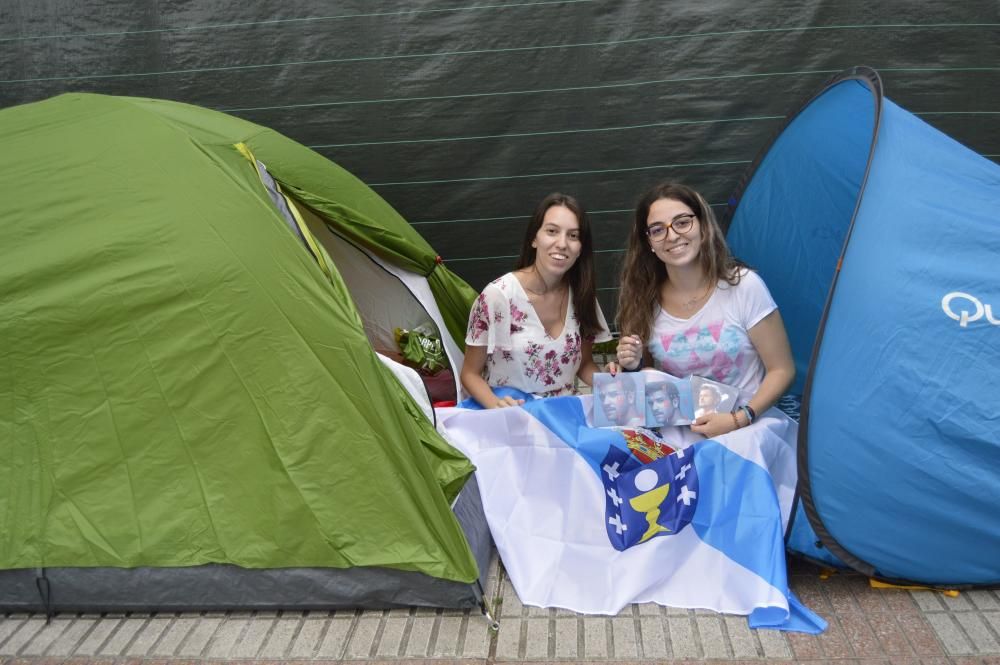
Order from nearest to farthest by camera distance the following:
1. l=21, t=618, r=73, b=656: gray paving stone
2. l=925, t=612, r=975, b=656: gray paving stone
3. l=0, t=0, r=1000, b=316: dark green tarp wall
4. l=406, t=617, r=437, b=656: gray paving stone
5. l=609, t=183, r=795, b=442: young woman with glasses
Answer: l=925, t=612, r=975, b=656: gray paving stone, l=406, t=617, r=437, b=656: gray paving stone, l=21, t=618, r=73, b=656: gray paving stone, l=609, t=183, r=795, b=442: young woman with glasses, l=0, t=0, r=1000, b=316: dark green tarp wall

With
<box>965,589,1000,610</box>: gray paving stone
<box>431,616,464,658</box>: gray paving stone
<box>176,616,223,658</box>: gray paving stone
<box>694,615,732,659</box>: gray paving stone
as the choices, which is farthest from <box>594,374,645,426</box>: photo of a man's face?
<box>176,616,223,658</box>: gray paving stone

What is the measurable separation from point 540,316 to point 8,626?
6.56 feet

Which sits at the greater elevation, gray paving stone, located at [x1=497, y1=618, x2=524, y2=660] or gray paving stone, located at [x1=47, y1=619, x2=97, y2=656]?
gray paving stone, located at [x1=497, y1=618, x2=524, y2=660]

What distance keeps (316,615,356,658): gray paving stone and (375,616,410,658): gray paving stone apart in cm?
10

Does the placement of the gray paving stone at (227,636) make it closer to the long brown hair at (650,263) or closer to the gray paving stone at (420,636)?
the gray paving stone at (420,636)

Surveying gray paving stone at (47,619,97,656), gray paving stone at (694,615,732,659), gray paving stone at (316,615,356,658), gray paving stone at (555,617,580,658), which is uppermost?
gray paving stone at (694,615,732,659)

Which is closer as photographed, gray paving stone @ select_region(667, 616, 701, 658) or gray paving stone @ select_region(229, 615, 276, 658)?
gray paving stone @ select_region(667, 616, 701, 658)

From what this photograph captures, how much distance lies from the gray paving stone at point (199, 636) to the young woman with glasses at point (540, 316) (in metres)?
1.18

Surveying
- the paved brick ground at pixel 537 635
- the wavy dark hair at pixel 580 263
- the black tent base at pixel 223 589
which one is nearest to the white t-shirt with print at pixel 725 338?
the wavy dark hair at pixel 580 263

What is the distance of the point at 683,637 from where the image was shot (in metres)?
2.62

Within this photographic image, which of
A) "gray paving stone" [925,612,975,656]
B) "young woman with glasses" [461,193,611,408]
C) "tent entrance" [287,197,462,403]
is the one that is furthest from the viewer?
"tent entrance" [287,197,462,403]

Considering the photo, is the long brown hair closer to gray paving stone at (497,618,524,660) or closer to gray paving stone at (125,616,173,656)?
gray paving stone at (497,618,524,660)

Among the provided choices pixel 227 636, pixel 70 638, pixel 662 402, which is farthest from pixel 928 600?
pixel 70 638

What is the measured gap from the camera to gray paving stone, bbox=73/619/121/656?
270cm
